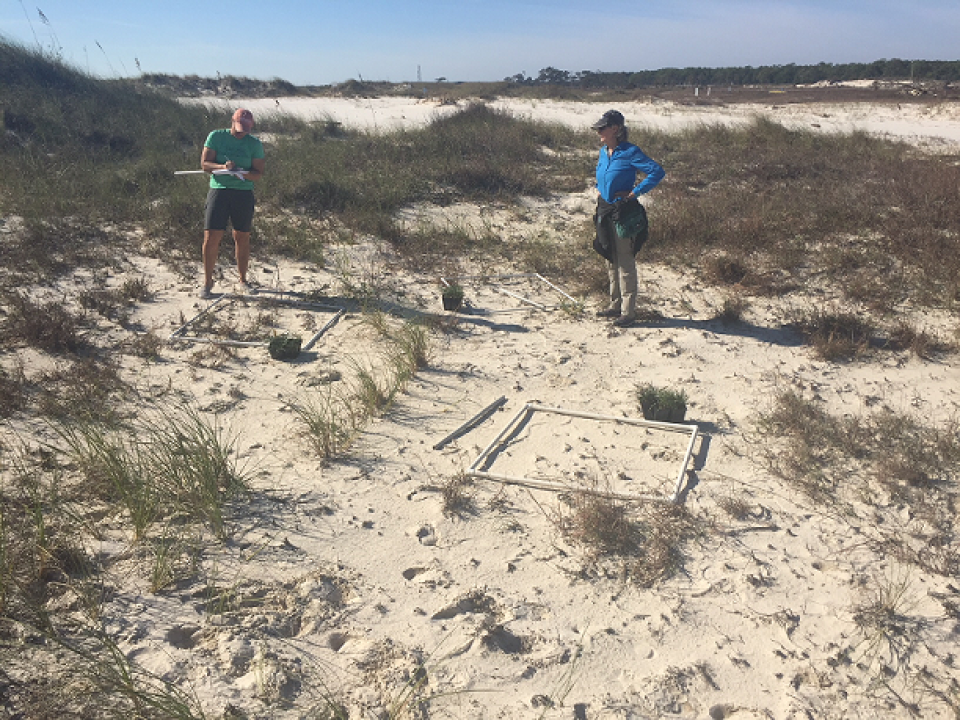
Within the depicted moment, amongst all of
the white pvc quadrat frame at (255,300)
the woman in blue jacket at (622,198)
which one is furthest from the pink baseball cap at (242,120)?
the woman in blue jacket at (622,198)

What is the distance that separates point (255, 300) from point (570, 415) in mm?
3754

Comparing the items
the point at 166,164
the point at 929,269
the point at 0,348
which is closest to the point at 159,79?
the point at 166,164

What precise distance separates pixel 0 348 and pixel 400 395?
324cm

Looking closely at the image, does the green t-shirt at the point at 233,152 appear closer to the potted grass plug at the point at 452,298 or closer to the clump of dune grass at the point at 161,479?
the potted grass plug at the point at 452,298

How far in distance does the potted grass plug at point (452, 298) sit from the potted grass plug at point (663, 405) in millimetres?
2613

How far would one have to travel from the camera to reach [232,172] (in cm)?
615

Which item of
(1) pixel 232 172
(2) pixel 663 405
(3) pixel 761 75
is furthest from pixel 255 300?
(3) pixel 761 75

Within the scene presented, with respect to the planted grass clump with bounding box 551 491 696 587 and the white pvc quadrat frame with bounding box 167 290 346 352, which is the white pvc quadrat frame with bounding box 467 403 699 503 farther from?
the white pvc quadrat frame with bounding box 167 290 346 352

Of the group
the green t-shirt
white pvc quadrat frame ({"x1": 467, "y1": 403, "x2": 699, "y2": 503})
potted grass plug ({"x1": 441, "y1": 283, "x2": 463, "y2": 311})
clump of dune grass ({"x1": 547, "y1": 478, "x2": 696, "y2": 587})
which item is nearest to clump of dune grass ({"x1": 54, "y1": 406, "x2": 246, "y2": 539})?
white pvc quadrat frame ({"x1": 467, "y1": 403, "x2": 699, "y2": 503})

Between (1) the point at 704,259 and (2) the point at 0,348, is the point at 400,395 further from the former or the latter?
(1) the point at 704,259

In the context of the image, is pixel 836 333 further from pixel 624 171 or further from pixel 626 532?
pixel 626 532

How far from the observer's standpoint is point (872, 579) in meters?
3.22

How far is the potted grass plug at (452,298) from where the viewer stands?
22.1 ft

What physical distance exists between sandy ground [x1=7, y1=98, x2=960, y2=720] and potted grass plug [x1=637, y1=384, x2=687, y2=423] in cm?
15
